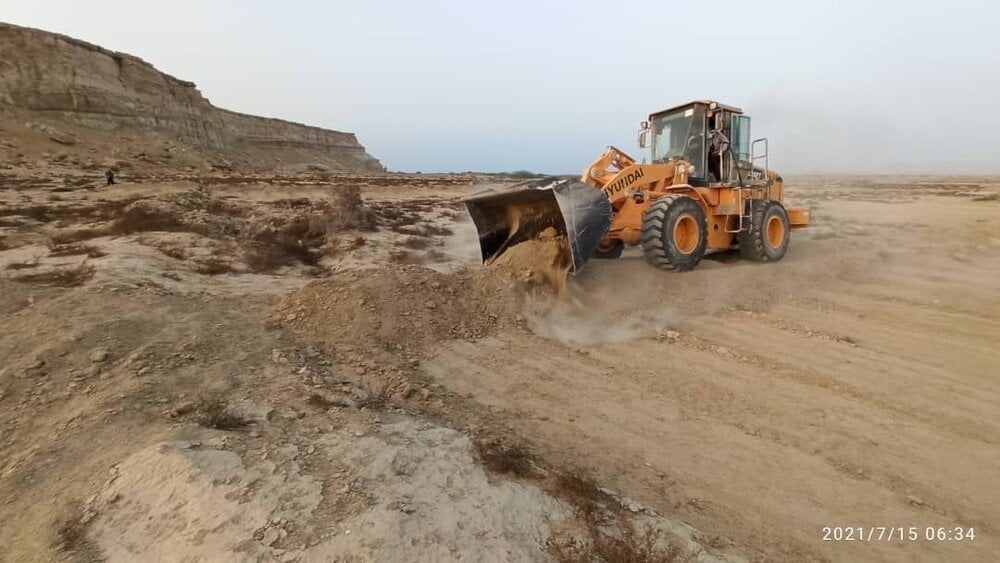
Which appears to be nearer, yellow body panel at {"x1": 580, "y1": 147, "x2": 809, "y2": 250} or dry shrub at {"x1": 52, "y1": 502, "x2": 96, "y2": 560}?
dry shrub at {"x1": 52, "y1": 502, "x2": 96, "y2": 560}

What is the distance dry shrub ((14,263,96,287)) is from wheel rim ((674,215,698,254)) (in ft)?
27.6

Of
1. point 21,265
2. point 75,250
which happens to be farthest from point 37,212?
point 21,265

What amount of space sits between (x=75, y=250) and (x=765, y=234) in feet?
38.9

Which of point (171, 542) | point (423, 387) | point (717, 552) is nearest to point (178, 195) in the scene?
point (423, 387)

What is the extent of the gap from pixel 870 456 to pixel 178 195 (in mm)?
18372

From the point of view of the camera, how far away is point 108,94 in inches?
1351

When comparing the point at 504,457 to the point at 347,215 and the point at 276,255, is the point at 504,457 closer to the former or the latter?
the point at 276,255

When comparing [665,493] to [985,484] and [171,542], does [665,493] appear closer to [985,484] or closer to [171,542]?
[985,484]

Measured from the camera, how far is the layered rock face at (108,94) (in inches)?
1205

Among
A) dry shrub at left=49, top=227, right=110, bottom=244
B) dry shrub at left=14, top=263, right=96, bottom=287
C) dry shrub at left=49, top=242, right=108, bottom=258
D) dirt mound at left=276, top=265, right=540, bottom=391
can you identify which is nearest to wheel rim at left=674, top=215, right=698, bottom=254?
dirt mound at left=276, top=265, right=540, bottom=391

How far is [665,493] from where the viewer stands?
3.56 metres

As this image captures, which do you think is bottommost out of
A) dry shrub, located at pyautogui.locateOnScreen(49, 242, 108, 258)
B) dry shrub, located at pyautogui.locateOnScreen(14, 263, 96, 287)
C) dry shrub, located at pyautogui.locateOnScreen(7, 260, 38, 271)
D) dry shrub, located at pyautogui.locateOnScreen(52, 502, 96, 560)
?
dry shrub, located at pyautogui.locateOnScreen(52, 502, 96, 560)

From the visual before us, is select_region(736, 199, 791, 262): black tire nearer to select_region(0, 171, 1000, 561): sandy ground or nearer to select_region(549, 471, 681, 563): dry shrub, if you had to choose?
select_region(0, 171, 1000, 561): sandy ground

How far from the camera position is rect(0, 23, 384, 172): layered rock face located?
30.6m
